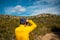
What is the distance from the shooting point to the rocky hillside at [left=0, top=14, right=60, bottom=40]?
11.9 ft

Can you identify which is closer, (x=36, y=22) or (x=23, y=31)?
(x=23, y=31)

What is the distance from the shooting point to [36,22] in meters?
3.63

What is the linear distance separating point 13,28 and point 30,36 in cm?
34

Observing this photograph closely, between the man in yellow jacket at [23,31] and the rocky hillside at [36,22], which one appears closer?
the man in yellow jacket at [23,31]

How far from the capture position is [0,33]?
3643 millimetres

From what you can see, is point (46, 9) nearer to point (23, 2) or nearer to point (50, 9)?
point (50, 9)

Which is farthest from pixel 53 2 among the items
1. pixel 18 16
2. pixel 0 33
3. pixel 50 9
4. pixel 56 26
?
pixel 0 33

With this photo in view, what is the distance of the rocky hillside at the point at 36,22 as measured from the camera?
142 inches

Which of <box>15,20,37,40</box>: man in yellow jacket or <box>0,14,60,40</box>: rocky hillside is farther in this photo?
<box>0,14,60,40</box>: rocky hillside

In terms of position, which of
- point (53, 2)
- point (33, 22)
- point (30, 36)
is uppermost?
point (53, 2)

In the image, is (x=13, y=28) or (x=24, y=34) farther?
(x=13, y=28)

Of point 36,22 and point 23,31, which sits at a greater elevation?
point 36,22

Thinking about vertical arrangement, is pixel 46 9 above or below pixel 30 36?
above

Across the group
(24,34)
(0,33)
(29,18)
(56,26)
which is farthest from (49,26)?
(0,33)
